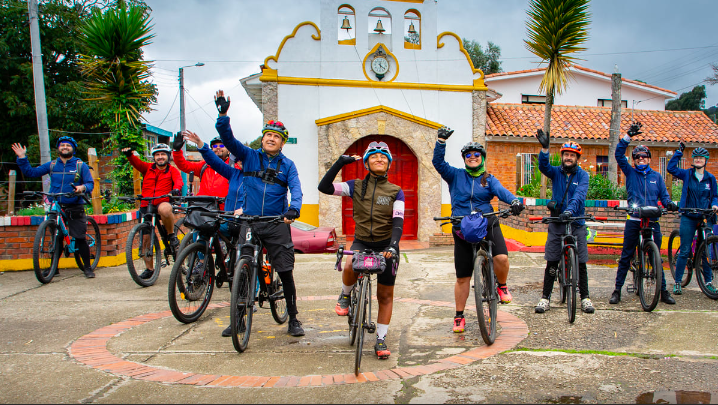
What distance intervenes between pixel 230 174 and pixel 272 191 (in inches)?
31.8

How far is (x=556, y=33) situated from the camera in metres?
12.5

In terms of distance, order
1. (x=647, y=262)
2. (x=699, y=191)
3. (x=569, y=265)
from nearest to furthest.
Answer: (x=569, y=265)
(x=647, y=262)
(x=699, y=191)

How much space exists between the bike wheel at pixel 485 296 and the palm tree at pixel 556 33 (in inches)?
337

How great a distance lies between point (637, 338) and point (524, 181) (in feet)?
39.3

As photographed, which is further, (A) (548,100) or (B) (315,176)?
(B) (315,176)

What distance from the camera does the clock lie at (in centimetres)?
1414

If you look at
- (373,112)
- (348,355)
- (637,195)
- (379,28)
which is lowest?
(348,355)

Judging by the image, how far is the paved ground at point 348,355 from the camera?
3.35 metres

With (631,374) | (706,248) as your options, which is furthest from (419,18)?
(631,374)

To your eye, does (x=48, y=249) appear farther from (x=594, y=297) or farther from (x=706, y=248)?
(x=706, y=248)

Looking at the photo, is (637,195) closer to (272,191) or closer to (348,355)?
(348,355)

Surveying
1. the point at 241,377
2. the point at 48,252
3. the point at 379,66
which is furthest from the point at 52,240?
the point at 379,66

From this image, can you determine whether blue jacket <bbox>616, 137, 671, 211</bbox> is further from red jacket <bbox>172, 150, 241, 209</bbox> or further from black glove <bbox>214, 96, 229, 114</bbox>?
red jacket <bbox>172, 150, 241, 209</bbox>

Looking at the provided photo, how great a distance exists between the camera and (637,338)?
180 inches
